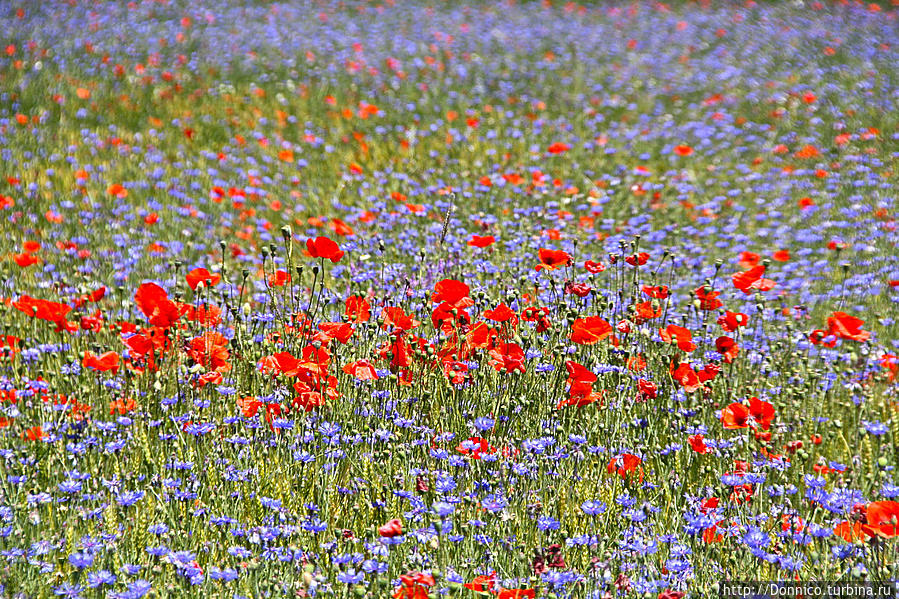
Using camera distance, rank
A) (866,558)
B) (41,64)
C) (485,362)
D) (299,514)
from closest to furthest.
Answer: (866,558) < (299,514) < (485,362) < (41,64)

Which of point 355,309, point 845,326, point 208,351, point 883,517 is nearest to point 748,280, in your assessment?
point 845,326

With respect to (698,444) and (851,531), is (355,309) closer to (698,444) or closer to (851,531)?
(698,444)

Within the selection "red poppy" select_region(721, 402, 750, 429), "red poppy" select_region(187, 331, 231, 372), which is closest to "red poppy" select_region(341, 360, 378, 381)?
"red poppy" select_region(187, 331, 231, 372)

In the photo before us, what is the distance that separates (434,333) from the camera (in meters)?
3.84

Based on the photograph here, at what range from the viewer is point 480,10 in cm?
1420

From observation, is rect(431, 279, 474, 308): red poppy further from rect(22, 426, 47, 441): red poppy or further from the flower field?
rect(22, 426, 47, 441): red poppy

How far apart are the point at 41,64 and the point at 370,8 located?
20.3 feet

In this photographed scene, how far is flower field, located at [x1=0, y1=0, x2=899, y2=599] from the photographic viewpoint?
2.57 m

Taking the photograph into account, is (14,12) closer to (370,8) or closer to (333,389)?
(370,8)

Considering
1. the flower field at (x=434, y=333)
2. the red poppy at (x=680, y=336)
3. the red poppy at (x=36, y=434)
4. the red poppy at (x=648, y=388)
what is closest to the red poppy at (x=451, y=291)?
the flower field at (x=434, y=333)

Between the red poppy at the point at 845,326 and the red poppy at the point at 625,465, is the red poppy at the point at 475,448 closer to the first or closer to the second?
the red poppy at the point at 625,465

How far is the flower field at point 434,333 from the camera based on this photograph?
2574 millimetres

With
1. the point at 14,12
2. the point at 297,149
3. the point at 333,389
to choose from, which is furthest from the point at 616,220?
the point at 14,12

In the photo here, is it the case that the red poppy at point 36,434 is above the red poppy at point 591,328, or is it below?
below
